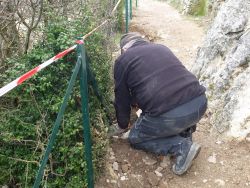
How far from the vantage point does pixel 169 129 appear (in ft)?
12.3

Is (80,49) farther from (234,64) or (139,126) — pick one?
(234,64)

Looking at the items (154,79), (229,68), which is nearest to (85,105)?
(154,79)

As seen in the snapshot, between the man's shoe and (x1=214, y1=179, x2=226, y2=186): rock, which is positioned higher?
the man's shoe

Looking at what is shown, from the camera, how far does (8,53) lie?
4430 millimetres

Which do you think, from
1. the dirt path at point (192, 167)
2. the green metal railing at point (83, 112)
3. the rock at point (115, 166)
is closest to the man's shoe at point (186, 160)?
the dirt path at point (192, 167)

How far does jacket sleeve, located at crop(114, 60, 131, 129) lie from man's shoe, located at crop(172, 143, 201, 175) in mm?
794

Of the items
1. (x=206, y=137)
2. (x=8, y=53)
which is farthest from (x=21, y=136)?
(x=206, y=137)

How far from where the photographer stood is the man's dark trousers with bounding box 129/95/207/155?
3.68 metres

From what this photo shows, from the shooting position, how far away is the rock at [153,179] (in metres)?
3.73

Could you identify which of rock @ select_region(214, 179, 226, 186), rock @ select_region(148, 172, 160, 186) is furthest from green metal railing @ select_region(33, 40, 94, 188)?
rock @ select_region(214, 179, 226, 186)

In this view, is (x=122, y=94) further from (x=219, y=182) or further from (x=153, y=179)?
(x=219, y=182)

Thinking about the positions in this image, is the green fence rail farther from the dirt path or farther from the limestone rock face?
the limestone rock face

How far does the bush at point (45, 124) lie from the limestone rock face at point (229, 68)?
169 cm

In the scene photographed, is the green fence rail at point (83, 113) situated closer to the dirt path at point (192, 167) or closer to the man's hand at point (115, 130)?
the dirt path at point (192, 167)
